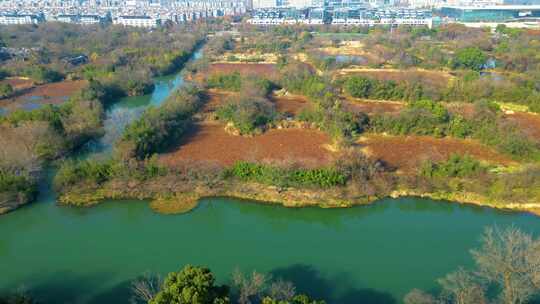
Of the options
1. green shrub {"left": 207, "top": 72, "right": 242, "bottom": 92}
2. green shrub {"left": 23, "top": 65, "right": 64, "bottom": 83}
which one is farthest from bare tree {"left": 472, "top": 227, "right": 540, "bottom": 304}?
green shrub {"left": 23, "top": 65, "right": 64, "bottom": 83}

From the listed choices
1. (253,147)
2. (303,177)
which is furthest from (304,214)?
(253,147)

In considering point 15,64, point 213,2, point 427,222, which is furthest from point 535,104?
point 213,2

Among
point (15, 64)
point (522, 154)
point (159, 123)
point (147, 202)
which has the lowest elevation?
point (147, 202)

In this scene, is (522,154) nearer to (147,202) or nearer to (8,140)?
(147,202)

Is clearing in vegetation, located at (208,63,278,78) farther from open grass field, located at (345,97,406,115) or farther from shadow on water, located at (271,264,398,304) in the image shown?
shadow on water, located at (271,264,398,304)

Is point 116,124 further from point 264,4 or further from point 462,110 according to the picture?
point 264,4
